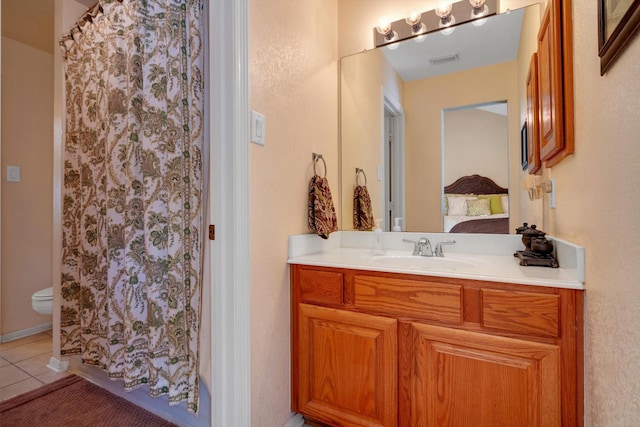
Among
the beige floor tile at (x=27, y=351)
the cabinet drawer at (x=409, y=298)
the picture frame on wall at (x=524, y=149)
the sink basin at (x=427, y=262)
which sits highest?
the picture frame on wall at (x=524, y=149)

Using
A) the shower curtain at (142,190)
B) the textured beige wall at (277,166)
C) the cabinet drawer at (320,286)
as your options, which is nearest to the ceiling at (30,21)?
the shower curtain at (142,190)

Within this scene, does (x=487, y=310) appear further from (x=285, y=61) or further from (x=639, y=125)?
(x=285, y=61)

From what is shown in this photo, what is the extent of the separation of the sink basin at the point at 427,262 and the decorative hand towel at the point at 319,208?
29 centimetres

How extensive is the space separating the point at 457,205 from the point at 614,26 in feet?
3.60

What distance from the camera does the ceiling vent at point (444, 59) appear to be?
5.45 feet

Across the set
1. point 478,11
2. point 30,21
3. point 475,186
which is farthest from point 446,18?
point 30,21

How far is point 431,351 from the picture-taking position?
114 cm

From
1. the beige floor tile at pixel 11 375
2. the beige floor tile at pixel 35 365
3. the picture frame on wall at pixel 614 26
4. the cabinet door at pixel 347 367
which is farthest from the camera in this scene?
the beige floor tile at pixel 35 365

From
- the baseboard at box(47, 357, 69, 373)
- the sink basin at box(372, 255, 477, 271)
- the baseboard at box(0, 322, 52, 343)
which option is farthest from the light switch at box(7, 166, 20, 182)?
the sink basin at box(372, 255, 477, 271)

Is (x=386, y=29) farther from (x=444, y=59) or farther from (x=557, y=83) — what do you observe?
(x=557, y=83)

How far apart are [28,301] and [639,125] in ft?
12.6

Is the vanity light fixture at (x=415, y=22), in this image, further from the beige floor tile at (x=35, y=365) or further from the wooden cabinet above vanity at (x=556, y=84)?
the beige floor tile at (x=35, y=365)

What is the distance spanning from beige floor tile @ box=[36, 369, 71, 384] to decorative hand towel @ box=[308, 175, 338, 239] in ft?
6.09

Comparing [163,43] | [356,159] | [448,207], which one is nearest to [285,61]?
[163,43]
